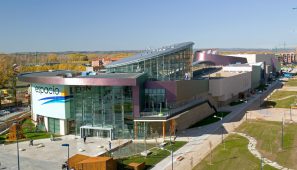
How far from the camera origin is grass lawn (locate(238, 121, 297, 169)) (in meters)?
40.3

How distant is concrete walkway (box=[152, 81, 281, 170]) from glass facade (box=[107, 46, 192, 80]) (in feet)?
32.4

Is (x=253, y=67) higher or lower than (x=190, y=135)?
higher

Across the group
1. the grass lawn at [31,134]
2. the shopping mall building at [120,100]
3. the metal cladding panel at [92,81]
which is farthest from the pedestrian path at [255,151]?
the grass lawn at [31,134]

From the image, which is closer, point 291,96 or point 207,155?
point 207,155

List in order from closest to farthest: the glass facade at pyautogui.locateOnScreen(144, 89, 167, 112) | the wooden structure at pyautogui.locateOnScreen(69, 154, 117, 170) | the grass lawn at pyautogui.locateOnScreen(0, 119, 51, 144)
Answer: the wooden structure at pyautogui.locateOnScreen(69, 154, 117, 170) < the grass lawn at pyautogui.locateOnScreen(0, 119, 51, 144) < the glass facade at pyautogui.locateOnScreen(144, 89, 167, 112)

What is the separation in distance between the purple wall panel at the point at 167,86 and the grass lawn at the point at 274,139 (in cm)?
1177

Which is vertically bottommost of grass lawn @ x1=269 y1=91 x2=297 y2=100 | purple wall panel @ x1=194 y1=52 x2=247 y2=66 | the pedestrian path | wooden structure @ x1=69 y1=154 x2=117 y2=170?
the pedestrian path

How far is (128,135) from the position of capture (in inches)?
2009

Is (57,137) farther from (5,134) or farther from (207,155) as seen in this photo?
(207,155)

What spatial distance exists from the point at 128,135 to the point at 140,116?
10.5 ft

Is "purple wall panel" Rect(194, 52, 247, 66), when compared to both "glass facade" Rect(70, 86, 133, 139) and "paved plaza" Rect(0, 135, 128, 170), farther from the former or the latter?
"paved plaza" Rect(0, 135, 128, 170)

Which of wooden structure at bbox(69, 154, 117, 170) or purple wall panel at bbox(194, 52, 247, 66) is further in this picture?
purple wall panel at bbox(194, 52, 247, 66)

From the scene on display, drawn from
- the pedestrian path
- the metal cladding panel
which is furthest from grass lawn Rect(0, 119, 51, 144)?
the pedestrian path

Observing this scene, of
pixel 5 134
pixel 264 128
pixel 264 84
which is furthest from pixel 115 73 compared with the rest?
pixel 264 84
